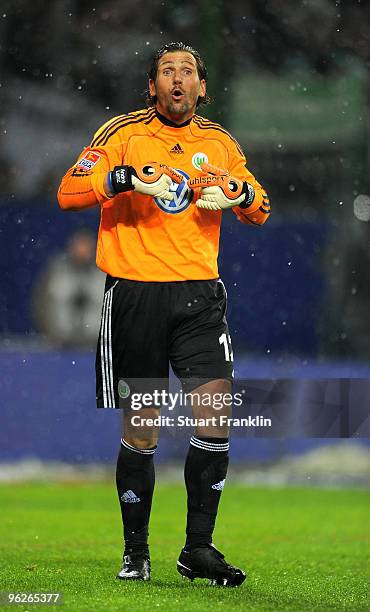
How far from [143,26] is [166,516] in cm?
763

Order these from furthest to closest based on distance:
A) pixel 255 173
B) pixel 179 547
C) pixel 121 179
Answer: pixel 255 173 → pixel 179 547 → pixel 121 179

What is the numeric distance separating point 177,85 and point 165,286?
→ 2.62ft

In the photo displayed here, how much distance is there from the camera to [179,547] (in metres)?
7.45

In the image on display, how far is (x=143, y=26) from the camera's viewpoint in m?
15.6

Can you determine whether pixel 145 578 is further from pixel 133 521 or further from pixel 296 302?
pixel 296 302

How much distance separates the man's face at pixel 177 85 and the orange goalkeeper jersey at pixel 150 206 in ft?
0.20

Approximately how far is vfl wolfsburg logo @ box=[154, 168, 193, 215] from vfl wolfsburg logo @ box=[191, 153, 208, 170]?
0.22 ft

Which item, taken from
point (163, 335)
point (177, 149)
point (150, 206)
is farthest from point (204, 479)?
point (177, 149)

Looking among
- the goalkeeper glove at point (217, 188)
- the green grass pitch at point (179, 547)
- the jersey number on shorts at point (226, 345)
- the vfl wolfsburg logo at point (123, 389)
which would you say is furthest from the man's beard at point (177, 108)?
the green grass pitch at point (179, 547)

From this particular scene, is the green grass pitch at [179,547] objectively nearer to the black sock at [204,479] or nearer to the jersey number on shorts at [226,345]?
the black sock at [204,479]

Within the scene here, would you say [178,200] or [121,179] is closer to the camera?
[121,179]

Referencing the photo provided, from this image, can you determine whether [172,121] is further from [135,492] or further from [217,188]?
[135,492]

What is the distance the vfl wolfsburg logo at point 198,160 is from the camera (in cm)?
554

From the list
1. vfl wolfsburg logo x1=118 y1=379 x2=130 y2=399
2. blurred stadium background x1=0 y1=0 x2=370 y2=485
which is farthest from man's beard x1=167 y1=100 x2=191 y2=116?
blurred stadium background x1=0 y1=0 x2=370 y2=485
